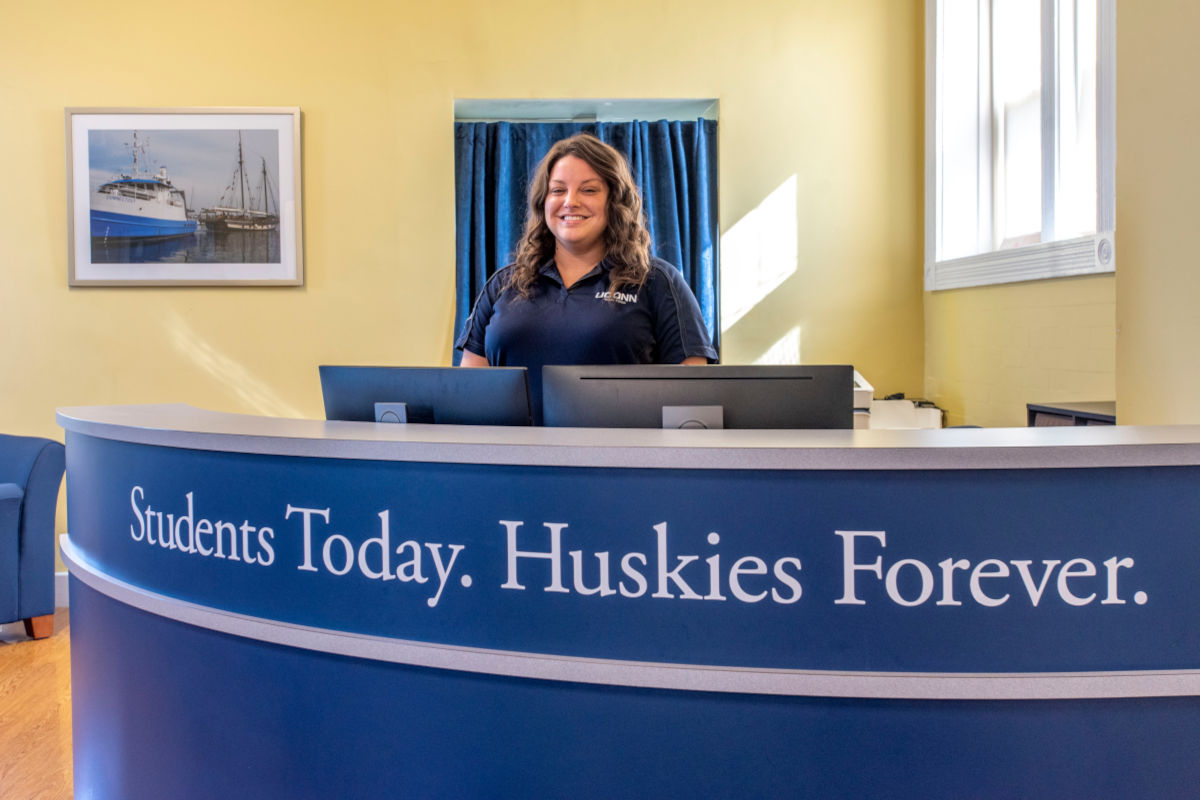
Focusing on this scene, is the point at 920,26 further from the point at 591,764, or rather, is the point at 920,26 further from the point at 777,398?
the point at 591,764

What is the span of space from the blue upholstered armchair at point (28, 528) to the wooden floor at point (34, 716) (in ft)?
0.46

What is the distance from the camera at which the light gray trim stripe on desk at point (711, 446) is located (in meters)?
1.24

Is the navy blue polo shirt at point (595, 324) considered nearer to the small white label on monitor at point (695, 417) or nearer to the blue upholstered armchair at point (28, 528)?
the small white label on monitor at point (695, 417)

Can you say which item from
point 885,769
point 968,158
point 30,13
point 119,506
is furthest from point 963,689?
point 30,13

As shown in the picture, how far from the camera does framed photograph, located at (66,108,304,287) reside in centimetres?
397

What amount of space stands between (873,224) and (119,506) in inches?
127

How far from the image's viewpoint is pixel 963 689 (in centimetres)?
125

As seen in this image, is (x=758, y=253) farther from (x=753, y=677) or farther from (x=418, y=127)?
(x=753, y=677)

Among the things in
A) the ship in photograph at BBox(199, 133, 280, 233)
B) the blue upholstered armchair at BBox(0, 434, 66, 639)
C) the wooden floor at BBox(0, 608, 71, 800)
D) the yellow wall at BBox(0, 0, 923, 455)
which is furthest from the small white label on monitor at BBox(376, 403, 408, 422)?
the blue upholstered armchair at BBox(0, 434, 66, 639)

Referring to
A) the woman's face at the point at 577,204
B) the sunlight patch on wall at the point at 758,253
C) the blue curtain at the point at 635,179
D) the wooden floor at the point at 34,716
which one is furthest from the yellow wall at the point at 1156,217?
the wooden floor at the point at 34,716

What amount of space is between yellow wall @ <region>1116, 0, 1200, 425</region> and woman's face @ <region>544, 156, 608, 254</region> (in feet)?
4.49

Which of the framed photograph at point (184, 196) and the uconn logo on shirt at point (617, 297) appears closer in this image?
A: the uconn logo on shirt at point (617, 297)

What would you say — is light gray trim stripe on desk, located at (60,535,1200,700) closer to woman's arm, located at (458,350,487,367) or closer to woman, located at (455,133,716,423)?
woman, located at (455,133,716,423)

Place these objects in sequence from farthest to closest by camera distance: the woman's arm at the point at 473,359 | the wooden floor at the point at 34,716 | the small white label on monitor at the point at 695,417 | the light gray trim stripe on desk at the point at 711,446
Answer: the woman's arm at the point at 473,359
the wooden floor at the point at 34,716
the small white label on monitor at the point at 695,417
the light gray trim stripe on desk at the point at 711,446
